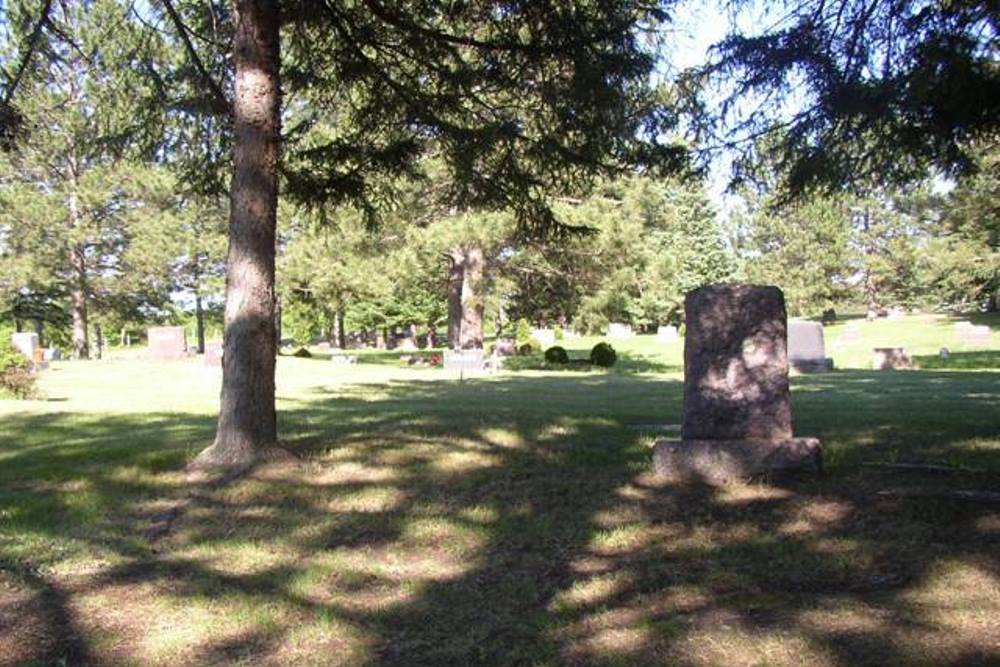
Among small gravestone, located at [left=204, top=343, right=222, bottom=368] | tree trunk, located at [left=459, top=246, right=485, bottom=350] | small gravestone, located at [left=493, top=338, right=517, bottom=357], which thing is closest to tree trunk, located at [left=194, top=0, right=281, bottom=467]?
small gravestone, located at [left=204, top=343, right=222, bottom=368]

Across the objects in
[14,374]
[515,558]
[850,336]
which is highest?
[850,336]

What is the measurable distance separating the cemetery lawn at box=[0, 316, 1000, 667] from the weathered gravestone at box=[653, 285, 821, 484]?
281mm

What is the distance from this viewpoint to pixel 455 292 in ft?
117

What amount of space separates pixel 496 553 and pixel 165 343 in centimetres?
3250

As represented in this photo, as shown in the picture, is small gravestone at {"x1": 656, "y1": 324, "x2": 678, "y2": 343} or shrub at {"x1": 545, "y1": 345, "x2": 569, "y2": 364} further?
small gravestone at {"x1": 656, "y1": 324, "x2": 678, "y2": 343}

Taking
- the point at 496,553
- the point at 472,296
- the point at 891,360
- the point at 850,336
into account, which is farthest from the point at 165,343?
the point at 850,336

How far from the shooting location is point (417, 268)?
1196 inches

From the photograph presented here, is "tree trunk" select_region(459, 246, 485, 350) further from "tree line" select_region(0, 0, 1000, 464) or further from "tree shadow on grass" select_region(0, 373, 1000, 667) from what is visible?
"tree shadow on grass" select_region(0, 373, 1000, 667)

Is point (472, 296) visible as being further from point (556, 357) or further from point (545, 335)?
point (545, 335)

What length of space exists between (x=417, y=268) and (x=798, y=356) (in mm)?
12230

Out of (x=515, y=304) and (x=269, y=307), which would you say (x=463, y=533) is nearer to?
(x=269, y=307)

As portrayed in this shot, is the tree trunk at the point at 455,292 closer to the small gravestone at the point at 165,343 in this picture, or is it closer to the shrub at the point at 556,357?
the shrub at the point at 556,357

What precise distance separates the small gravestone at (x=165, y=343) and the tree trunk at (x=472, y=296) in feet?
36.6

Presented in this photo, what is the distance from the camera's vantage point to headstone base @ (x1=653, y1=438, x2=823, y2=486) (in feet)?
21.4
